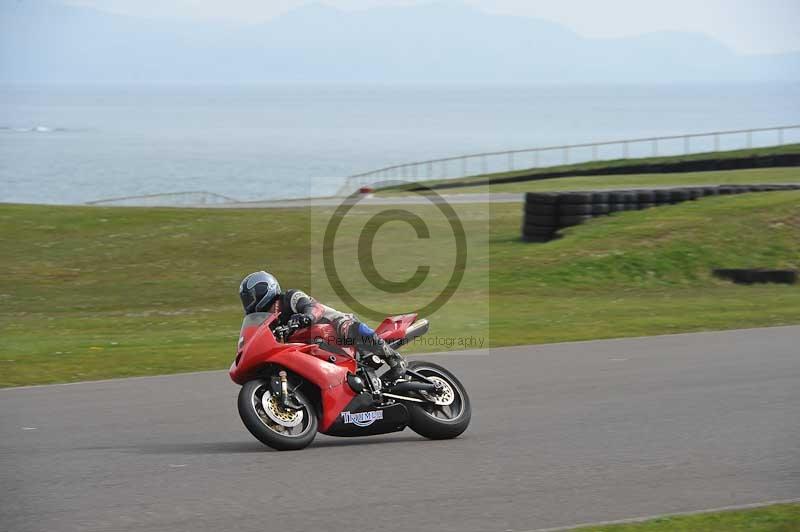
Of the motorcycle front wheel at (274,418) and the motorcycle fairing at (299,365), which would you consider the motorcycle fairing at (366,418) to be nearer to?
the motorcycle fairing at (299,365)

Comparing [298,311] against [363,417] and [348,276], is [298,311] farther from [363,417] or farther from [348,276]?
[348,276]

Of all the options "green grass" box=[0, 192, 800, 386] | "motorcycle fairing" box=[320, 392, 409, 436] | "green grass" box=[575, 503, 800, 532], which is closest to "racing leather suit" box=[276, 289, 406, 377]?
"motorcycle fairing" box=[320, 392, 409, 436]

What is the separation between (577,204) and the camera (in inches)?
1030

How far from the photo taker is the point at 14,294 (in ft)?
70.7

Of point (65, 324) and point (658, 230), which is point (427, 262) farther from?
point (65, 324)

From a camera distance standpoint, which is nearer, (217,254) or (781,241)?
(781,241)

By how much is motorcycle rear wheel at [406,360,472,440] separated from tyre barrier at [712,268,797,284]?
1404cm

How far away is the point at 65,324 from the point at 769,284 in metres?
13.0

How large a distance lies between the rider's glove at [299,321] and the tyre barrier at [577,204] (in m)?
17.8

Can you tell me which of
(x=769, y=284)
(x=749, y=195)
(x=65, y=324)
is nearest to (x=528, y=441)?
(x=65, y=324)

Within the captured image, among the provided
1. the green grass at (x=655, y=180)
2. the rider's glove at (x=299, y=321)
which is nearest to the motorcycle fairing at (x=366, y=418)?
the rider's glove at (x=299, y=321)

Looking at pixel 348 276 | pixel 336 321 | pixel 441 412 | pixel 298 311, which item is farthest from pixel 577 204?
pixel 298 311

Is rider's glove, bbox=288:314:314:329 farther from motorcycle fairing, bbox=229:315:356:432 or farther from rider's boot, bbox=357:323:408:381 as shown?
rider's boot, bbox=357:323:408:381

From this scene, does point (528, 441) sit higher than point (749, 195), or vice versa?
point (749, 195)
